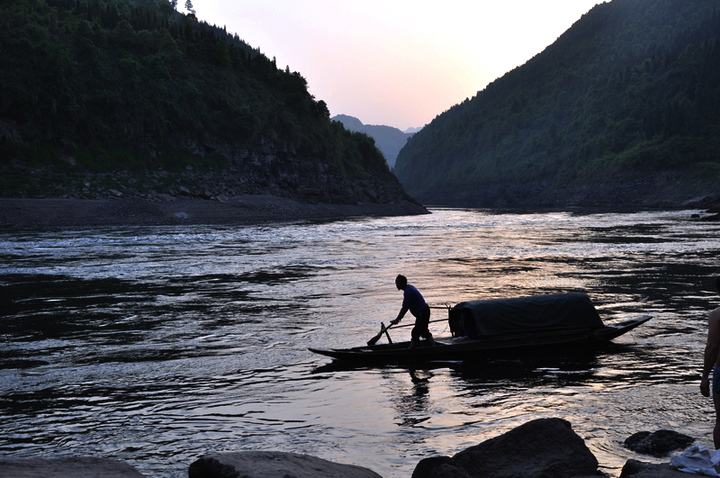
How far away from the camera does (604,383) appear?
1280cm

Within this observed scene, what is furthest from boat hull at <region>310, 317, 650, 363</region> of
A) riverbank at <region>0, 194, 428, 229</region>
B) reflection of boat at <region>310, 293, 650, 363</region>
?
riverbank at <region>0, 194, 428, 229</region>

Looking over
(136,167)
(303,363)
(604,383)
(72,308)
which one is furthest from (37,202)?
(604,383)

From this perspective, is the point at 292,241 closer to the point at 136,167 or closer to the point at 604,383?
the point at 604,383

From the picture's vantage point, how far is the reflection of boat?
14.6m

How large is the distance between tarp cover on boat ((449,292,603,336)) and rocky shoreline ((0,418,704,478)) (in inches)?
258

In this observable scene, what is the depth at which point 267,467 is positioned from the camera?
6871mm

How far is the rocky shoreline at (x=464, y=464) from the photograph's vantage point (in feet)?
22.3

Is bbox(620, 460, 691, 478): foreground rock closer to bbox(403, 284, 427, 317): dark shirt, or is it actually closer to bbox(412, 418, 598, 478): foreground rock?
bbox(412, 418, 598, 478): foreground rock

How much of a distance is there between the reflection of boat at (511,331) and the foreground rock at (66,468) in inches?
292

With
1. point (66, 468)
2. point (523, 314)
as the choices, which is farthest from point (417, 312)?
point (66, 468)

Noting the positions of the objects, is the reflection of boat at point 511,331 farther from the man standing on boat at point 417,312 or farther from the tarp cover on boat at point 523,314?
the man standing on boat at point 417,312

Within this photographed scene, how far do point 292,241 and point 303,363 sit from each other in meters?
38.6

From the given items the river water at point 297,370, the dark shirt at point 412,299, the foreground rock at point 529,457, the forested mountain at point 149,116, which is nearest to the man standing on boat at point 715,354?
the river water at point 297,370

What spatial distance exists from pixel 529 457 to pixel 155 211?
247ft
